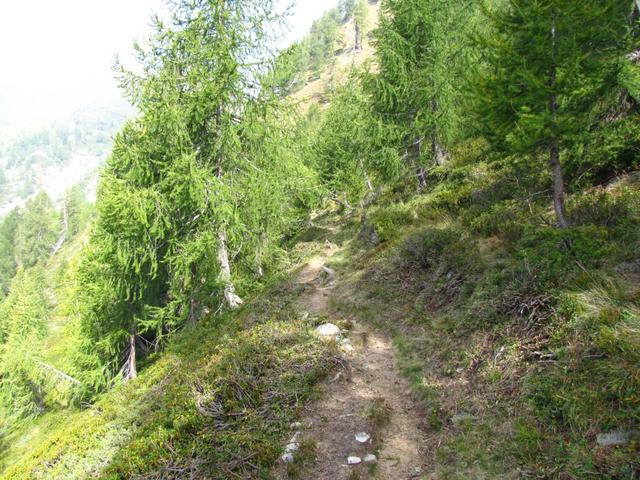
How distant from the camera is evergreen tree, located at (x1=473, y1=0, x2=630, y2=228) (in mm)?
6465

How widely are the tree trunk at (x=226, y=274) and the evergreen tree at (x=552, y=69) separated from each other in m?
9.08

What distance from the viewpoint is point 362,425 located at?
607 centimetres

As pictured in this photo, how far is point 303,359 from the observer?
774cm

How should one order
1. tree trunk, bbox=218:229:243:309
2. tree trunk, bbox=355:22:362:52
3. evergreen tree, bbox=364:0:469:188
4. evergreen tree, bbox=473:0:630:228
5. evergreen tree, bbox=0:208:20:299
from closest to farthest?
evergreen tree, bbox=473:0:630:228, tree trunk, bbox=218:229:243:309, evergreen tree, bbox=364:0:469:188, evergreen tree, bbox=0:208:20:299, tree trunk, bbox=355:22:362:52

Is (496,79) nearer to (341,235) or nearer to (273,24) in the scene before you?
(273,24)

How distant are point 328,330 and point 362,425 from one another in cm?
317

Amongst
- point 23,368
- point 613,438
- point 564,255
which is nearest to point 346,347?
point 564,255

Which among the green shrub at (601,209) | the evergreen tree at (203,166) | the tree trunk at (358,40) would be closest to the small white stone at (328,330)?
the evergreen tree at (203,166)

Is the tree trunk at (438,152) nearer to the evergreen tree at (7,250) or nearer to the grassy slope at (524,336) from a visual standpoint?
the grassy slope at (524,336)

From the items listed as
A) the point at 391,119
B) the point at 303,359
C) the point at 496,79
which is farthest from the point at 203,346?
the point at 391,119

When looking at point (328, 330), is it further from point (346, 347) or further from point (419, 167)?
point (419, 167)

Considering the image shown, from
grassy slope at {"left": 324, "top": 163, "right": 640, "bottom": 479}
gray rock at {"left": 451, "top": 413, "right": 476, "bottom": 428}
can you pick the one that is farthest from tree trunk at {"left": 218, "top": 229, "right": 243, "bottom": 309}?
gray rock at {"left": 451, "top": 413, "right": 476, "bottom": 428}

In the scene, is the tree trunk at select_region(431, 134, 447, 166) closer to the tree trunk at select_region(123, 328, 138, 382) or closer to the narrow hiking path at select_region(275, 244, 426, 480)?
the narrow hiking path at select_region(275, 244, 426, 480)

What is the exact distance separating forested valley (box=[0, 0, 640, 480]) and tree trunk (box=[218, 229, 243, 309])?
0.08m
